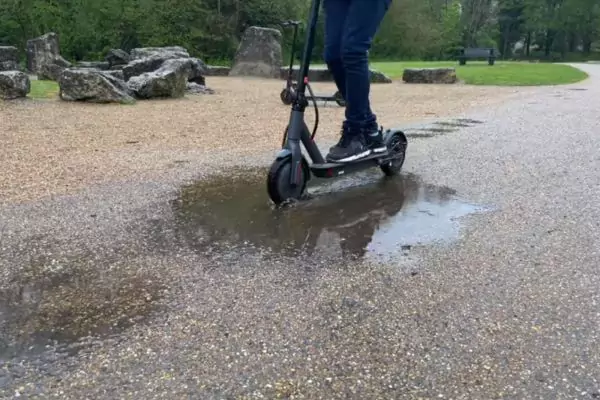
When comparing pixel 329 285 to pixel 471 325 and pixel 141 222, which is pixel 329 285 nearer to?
pixel 471 325

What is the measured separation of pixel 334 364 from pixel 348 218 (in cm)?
152

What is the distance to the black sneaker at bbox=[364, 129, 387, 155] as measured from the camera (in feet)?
12.8

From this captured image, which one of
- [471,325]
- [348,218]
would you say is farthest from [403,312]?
[348,218]

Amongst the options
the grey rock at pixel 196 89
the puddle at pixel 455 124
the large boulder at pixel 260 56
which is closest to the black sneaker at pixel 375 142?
the puddle at pixel 455 124

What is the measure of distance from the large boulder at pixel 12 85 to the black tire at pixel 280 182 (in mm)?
7058

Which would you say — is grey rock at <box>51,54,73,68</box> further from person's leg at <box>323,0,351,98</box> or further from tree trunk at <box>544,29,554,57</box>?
tree trunk at <box>544,29,554,57</box>

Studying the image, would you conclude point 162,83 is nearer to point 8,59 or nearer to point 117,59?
point 8,59

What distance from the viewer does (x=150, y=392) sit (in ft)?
5.48

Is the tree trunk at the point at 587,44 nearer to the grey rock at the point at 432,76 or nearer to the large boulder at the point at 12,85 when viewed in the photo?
the grey rock at the point at 432,76

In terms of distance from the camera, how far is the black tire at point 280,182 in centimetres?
334

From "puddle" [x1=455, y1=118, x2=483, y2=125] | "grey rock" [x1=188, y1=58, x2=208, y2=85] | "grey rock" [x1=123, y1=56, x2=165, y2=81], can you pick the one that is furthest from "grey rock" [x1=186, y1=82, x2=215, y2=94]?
"puddle" [x1=455, y1=118, x2=483, y2=125]

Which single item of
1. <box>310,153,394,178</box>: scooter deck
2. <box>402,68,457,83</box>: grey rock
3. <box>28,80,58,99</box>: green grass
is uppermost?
<box>402,68,457,83</box>: grey rock

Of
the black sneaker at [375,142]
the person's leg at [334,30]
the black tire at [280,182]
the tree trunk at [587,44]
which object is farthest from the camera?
the tree trunk at [587,44]

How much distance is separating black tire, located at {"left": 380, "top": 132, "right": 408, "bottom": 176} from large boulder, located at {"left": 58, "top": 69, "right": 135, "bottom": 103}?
19.4ft
